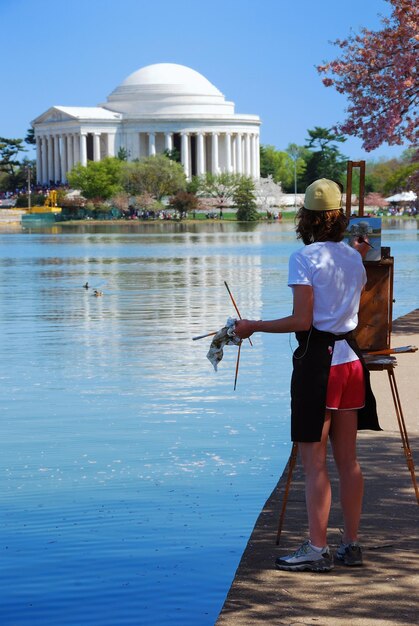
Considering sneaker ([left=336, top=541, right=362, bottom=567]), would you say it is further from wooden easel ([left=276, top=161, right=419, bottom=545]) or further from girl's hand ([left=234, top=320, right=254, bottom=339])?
girl's hand ([left=234, top=320, right=254, bottom=339])

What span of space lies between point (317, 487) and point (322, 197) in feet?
5.32

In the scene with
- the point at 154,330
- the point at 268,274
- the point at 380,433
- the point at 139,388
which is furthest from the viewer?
the point at 268,274

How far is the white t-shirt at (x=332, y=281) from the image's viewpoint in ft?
24.4

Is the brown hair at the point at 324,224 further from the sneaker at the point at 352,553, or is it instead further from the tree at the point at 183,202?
the tree at the point at 183,202

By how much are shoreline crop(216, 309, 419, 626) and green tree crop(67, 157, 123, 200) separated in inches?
5473

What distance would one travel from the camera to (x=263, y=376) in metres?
18.1

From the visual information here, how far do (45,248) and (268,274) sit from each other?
97.7 ft

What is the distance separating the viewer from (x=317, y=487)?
7605 mm

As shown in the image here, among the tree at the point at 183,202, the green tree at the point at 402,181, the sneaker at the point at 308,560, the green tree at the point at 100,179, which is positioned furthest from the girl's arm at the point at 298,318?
the green tree at the point at 100,179

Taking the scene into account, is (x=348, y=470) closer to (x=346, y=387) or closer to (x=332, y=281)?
(x=346, y=387)

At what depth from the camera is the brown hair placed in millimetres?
7605

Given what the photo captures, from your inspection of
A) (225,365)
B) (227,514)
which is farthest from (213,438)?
(225,365)

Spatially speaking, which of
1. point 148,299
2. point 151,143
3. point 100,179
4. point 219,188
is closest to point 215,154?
point 151,143

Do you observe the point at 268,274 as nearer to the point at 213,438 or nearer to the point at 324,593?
the point at 213,438
